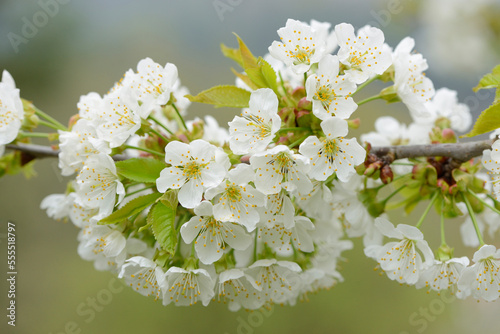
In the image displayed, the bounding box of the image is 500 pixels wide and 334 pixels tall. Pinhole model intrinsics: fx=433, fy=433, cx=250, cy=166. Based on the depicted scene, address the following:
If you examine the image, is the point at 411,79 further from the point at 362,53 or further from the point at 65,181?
the point at 65,181

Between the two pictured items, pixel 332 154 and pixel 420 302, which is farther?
pixel 420 302

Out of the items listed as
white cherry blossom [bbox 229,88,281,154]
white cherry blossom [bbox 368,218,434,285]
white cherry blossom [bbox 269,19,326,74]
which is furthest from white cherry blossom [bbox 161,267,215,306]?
white cherry blossom [bbox 269,19,326,74]

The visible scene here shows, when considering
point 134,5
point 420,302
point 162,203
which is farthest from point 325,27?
point 134,5

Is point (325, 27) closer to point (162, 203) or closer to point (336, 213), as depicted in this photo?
point (336, 213)

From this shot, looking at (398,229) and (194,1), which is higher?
(194,1)

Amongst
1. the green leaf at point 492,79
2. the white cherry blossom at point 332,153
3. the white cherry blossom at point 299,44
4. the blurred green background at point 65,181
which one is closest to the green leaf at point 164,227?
the white cherry blossom at point 332,153

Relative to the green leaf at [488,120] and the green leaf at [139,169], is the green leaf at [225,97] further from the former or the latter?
the green leaf at [488,120]
